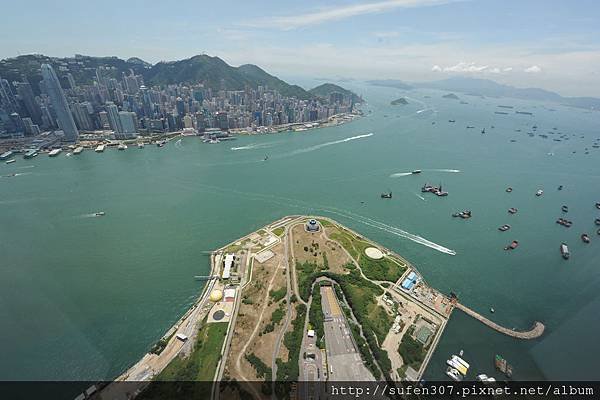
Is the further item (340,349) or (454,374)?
(340,349)

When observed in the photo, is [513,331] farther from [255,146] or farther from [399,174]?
[255,146]

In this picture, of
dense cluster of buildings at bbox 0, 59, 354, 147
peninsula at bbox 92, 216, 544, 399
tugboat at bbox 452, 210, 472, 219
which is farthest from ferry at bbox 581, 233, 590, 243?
dense cluster of buildings at bbox 0, 59, 354, 147

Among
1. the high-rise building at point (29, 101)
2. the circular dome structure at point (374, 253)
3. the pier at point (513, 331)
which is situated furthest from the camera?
the high-rise building at point (29, 101)

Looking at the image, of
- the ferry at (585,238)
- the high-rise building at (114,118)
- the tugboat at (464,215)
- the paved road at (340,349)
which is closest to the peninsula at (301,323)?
the paved road at (340,349)

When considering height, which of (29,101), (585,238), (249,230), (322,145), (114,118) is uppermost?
(29,101)

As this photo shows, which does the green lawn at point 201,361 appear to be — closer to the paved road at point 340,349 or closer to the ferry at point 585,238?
the paved road at point 340,349

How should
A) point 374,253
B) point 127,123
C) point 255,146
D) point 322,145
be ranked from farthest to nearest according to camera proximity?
point 322,145 → point 127,123 → point 255,146 → point 374,253

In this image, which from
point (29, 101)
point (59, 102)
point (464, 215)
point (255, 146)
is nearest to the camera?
point (464, 215)

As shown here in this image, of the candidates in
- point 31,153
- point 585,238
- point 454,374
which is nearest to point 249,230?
point 454,374
